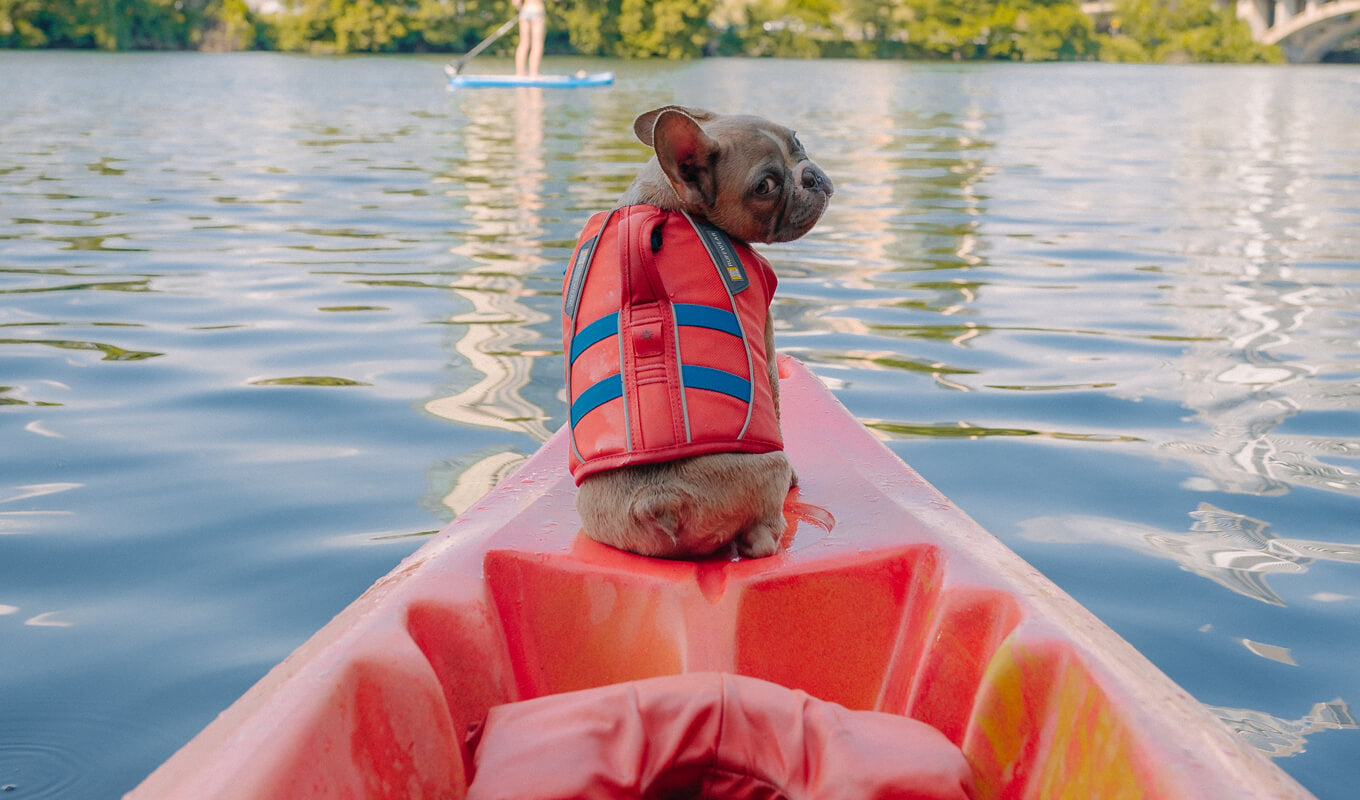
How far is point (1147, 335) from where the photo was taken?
6.35 meters

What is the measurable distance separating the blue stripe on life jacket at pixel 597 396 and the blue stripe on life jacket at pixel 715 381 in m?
0.15

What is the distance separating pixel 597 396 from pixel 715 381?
0.89 feet

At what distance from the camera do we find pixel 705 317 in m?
2.53

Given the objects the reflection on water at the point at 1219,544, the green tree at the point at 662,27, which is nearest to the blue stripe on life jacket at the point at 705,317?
the reflection on water at the point at 1219,544

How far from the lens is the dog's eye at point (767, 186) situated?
8.75 feet

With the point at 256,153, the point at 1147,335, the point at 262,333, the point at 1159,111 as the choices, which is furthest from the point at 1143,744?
the point at 1159,111

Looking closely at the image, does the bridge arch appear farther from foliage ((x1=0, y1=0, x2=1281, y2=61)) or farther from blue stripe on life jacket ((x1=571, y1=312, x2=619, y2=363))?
blue stripe on life jacket ((x1=571, y1=312, x2=619, y2=363))

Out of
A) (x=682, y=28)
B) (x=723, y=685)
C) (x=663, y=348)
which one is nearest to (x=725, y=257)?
(x=663, y=348)

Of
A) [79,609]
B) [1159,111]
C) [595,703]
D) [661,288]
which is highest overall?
[1159,111]

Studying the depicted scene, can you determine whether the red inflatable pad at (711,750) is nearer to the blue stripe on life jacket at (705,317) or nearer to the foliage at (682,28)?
the blue stripe on life jacket at (705,317)

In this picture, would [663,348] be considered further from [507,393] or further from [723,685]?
[507,393]

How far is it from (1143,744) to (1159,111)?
25.6m

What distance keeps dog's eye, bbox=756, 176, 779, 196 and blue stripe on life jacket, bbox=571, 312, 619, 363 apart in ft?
1.49

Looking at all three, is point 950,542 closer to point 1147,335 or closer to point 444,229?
point 1147,335
